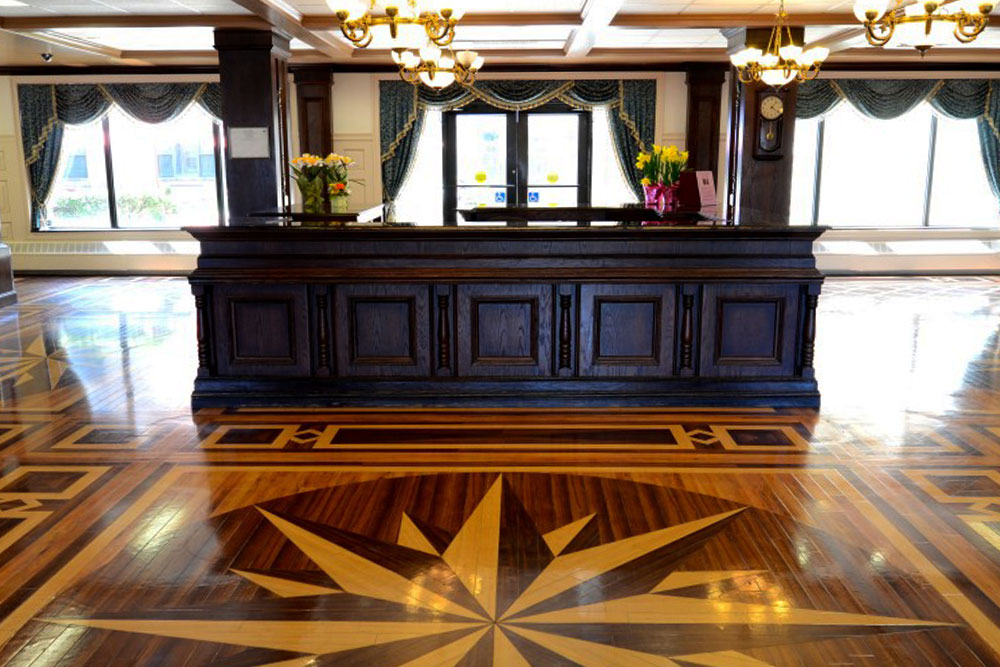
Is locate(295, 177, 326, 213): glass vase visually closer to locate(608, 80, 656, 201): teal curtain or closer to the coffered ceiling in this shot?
the coffered ceiling

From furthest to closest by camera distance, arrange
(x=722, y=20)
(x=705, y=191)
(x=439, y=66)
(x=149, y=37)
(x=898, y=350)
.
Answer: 1. (x=149, y=37)
2. (x=722, y=20)
3. (x=439, y=66)
4. (x=898, y=350)
5. (x=705, y=191)

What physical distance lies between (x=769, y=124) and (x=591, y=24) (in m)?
2.15

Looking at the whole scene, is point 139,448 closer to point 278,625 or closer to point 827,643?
point 278,625

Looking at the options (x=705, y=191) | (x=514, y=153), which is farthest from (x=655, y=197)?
(x=514, y=153)

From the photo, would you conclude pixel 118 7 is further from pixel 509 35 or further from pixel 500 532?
pixel 500 532

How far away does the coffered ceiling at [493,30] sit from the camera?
7.43 meters

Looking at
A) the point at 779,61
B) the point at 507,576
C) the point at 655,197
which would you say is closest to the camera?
the point at 507,576

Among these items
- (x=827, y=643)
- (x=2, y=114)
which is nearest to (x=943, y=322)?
(x=827, y=643)

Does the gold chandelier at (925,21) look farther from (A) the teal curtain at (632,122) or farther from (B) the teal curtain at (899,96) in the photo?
(B) the teal curtain at (899,96)

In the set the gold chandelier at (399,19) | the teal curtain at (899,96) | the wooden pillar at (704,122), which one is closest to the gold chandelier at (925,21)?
the gold chandelier at (399,19)

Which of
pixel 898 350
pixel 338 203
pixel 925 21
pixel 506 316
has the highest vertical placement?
pixel 925 21

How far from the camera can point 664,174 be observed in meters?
6.26

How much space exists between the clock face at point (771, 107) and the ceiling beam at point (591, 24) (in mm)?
1807

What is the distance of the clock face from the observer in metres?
8.66
